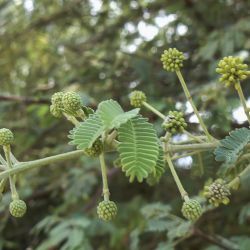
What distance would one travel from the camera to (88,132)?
3.71 ft

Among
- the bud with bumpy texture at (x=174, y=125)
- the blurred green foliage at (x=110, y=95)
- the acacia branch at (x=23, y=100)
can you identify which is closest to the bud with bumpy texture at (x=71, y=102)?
the bud with bumpy texture at (x=174, y=125)

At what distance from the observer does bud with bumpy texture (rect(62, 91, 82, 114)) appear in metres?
1.21

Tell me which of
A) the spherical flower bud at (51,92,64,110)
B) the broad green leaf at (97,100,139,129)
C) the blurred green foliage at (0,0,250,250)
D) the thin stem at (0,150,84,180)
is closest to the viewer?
the broad green leaf at (97,100,139,129)

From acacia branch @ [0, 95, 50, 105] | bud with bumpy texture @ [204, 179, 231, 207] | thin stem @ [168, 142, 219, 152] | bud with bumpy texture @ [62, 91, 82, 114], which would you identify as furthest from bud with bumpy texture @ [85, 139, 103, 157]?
acacia branch @ [0, 95, 50, 105]

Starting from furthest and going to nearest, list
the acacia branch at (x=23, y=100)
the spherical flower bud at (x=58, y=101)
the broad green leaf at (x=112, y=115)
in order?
the acacia branch at (x=23, y=100) < the spherical flower bud at (x=58, y=101) < the broad green leaf at (x=112, y=115)

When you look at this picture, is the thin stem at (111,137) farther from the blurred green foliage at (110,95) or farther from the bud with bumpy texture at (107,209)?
the blurred green foliage at (110,95)

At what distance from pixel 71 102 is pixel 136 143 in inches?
7.9

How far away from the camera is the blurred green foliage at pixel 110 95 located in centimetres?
265

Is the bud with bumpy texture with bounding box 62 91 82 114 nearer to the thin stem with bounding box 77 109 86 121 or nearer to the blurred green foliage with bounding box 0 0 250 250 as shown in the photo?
the thin stem with bounding box 77 109 86 121

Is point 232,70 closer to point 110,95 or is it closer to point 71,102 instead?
point 71,102

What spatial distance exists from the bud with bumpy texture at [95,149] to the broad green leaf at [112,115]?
80 millimetres

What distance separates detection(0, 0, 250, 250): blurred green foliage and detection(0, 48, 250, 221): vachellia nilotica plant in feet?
Answer: 3.29

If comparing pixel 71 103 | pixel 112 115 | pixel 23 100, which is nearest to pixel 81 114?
pixel 71 103

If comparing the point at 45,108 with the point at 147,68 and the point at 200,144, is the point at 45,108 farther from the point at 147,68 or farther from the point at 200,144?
the point at 200,144
